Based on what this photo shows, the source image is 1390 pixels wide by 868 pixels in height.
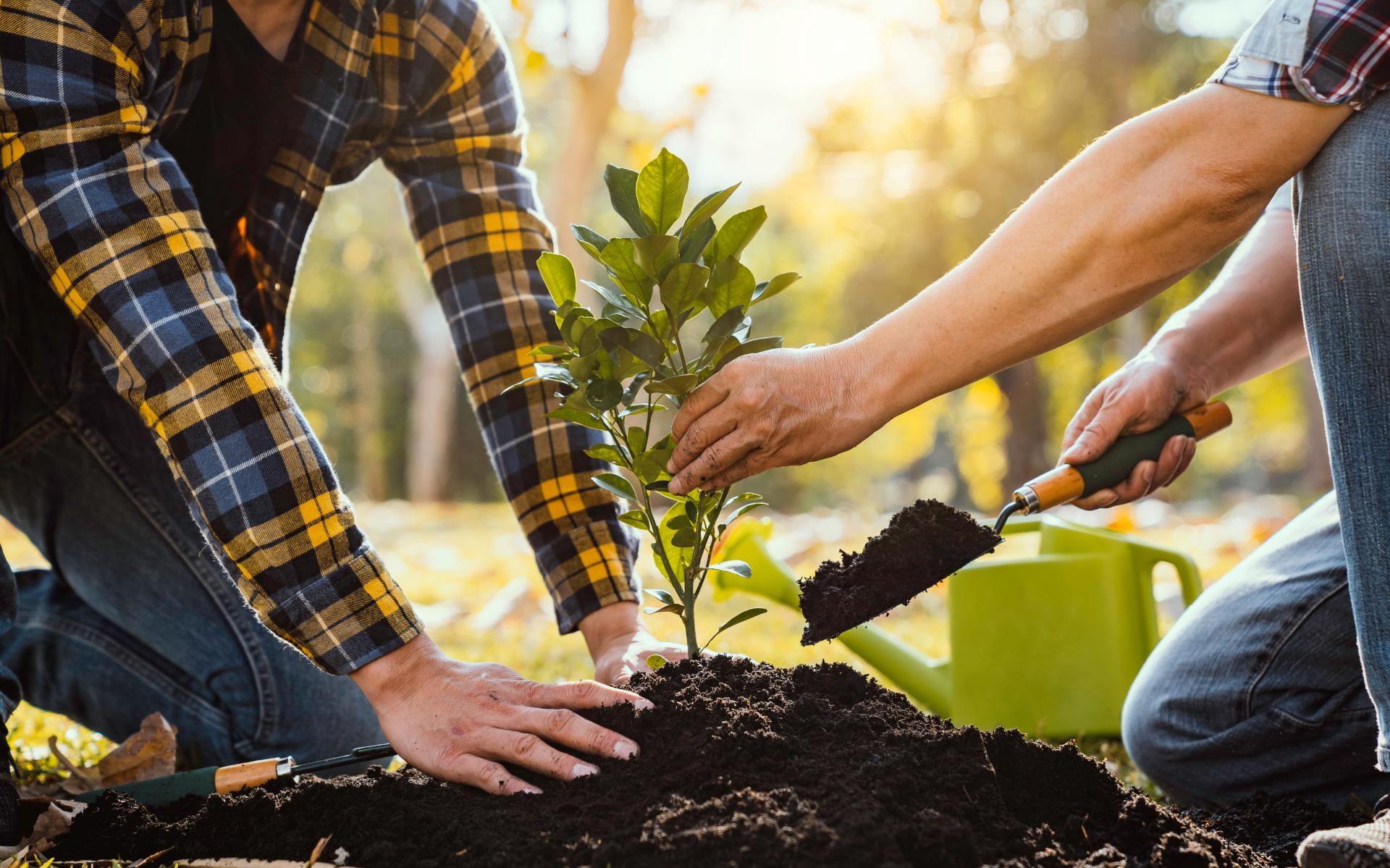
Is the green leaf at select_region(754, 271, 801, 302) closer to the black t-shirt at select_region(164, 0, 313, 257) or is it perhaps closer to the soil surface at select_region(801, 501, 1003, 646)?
the soil surface at select_region(801, 501, 1003, 646)

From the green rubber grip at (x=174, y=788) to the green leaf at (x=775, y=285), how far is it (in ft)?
3.86

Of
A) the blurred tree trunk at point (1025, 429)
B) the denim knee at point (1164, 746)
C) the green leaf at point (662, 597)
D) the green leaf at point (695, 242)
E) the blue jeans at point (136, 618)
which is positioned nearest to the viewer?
the green leaf at point (695, 242)

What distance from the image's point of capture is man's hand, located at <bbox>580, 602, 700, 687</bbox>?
74.9 inches

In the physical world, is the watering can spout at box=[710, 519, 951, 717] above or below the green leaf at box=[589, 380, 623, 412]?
below

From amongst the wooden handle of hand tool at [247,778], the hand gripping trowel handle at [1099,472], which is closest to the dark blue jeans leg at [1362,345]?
the hand gripping trowel handle at [1099,472]

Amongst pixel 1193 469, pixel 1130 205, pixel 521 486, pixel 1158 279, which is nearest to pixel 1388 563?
pixel 1158 279

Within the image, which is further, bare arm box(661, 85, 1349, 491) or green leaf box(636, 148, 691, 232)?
green leaf box(636, 148, 691, 232)

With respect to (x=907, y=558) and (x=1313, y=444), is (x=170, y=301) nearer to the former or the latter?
(x=907, y=558)

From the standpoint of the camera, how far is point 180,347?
1604 mm

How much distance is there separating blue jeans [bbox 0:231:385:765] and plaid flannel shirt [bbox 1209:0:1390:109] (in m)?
2.22

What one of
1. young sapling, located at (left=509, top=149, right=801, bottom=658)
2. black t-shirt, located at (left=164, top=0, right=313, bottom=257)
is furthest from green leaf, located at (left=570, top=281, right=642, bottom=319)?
black t-shirt, located at (left=164, top=0, right=313, bottom=257)

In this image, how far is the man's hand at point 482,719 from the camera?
1505 millimetres

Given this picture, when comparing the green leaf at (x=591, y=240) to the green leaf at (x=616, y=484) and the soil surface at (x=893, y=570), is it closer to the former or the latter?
the green leaf at (x=616, y=484)

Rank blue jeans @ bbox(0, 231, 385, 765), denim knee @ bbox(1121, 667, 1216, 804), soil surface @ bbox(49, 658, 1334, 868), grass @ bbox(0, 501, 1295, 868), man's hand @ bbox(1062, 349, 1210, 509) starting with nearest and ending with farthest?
soil surface @ bbox(49, 658, 1334, 868) → man's hand @ bbox(1062, 349, 1210, 509) → denim knee @ bbox(1121, 667, 1216, 804) → blue jeans @ bbox(0, 231, 385, 765) → grass @ bbox(0, 501, 1295, 868)
